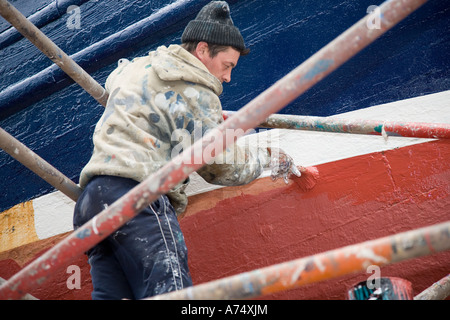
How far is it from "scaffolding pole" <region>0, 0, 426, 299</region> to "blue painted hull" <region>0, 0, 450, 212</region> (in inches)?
46.4

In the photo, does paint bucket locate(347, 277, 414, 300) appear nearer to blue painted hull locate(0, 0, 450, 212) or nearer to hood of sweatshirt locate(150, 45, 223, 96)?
hood of sweatshirt locate(150, 45, 223, 96)

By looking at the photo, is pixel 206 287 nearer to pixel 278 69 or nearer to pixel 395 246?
pixel 395 246

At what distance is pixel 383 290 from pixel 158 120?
40.0 inches

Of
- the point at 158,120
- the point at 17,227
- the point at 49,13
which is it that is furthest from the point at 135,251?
the point at 49,13

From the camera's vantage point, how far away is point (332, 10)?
8.28 feet

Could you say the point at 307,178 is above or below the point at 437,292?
above

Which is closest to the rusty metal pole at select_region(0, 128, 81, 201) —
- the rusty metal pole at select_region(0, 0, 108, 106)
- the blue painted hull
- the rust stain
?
the rusty metal pole at select_region(0, 0, 108, 106)

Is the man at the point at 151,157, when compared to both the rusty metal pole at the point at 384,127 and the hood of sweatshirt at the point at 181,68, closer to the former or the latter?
the hood of sweatshirt at the point at 181,68

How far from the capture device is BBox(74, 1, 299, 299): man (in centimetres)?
175

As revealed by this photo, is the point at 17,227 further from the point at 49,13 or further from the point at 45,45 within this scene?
the point at 49,13

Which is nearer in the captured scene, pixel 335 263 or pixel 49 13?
pixel 335 263

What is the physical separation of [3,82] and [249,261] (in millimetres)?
1951

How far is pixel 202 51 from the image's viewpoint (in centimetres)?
212

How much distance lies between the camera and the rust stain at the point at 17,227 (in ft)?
9.14
